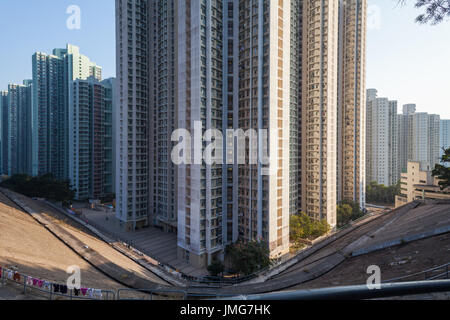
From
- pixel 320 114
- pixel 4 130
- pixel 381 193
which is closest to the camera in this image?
pixel 320 114

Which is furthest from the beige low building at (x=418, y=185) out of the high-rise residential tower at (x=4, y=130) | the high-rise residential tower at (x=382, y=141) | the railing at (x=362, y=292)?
the high-rise residential tower at (x=4, y=130)

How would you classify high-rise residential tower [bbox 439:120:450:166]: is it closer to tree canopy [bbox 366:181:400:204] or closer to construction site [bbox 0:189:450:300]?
tree canopy [bbox 366:181:400:204]

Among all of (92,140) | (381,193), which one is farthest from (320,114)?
(92,140)

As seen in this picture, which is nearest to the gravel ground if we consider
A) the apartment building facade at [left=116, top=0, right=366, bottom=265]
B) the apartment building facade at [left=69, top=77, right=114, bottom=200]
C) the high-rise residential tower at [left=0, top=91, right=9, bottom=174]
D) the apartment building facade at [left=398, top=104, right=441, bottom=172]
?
the apartment building facade at [left=116, top=0, right=366, bottom=265]

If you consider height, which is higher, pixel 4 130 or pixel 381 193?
pixel 4 130

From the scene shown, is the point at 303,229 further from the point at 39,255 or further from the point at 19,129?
the point at 19,129

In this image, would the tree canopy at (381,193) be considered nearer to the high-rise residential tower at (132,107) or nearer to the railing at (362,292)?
the high-rise residential tower at (132,107)
